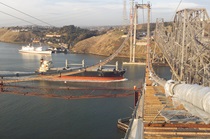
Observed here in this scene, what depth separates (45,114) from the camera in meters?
9.84

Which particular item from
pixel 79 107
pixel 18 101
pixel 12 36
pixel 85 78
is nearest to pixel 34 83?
pixel 85 78

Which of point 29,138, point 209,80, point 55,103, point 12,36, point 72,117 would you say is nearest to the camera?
point 209,80

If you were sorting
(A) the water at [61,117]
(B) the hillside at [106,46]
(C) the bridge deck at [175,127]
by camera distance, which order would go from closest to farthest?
(C) the bridge deck at [175,127]
(A) the water at [61,117]
(B) the hillside at [106,46]

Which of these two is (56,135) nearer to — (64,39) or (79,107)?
(79,107)

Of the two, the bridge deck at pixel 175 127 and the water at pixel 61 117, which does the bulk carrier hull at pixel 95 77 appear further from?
the bridge deck at pixel 175 127

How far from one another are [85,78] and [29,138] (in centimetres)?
1089

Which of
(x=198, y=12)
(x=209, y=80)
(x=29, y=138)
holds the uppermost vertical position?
(x=198, y=12)

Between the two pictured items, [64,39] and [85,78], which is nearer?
[85,78]

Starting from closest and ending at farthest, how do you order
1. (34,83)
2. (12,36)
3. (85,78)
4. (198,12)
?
(198,12)
(34,83)
(85,78)
(12,36)

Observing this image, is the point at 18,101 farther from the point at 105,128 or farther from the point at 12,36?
the point at 12,36

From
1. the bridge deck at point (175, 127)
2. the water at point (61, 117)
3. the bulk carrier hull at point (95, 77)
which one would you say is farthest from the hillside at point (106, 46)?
the bridge deck at point (175, 127)

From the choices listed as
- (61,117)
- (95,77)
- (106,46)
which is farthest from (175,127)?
(106,46)

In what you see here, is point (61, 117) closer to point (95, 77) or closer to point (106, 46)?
point (95, 77)

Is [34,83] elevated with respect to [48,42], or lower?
lower
